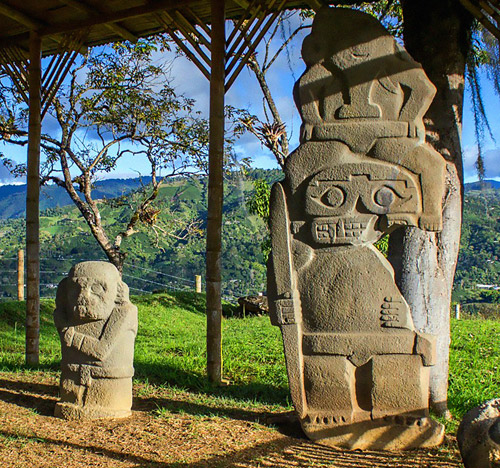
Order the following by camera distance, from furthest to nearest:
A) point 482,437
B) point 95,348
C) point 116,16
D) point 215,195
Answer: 1. point 116,16
2. point 215,195
3. point 95,348
4. point 482,437

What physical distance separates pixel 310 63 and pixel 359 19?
0.51 meters

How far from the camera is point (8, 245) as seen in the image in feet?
83.4

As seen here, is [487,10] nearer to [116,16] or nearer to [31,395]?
[116,16]

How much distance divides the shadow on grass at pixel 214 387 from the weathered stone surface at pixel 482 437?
2600 mm

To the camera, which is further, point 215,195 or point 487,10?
point 215,195

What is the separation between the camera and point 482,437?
9.41 ft

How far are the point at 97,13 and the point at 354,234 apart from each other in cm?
486

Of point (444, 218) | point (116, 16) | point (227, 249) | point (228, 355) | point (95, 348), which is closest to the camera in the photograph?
point (95, 348)

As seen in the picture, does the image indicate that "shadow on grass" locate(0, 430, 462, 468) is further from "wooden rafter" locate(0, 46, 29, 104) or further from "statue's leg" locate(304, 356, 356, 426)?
"wooden rafter" locate(0, 46, 29, 104)

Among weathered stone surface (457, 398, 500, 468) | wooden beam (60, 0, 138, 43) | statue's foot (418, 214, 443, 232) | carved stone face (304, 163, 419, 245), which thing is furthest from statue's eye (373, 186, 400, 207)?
wooden beam (60, 0, 138, 43)

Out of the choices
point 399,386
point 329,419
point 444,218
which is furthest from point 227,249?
point 399,386

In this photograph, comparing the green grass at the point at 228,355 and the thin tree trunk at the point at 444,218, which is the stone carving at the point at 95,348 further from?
the thin tree trunk at the point at 444,218

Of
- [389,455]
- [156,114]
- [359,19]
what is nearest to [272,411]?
[389,455]

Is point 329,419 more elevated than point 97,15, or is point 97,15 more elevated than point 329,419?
point 97,15
